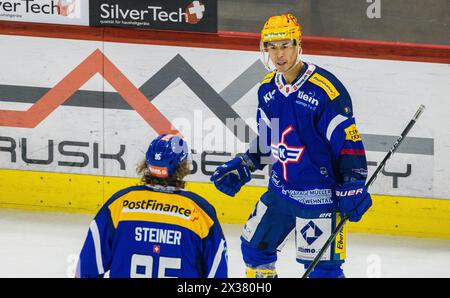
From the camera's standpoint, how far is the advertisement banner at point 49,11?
27.0ft

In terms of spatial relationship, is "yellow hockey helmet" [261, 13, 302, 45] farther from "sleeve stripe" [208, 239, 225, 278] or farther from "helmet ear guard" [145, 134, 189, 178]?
"sleeve stripe" [208, 239, 225, 278]

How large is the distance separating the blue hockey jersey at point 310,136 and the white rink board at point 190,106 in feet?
5.80

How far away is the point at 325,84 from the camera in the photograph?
6.05 meters

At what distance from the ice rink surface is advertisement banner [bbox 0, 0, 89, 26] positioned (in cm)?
125

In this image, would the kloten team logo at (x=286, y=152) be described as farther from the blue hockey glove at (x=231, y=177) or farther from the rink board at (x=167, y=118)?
the rink board at (x=167, y=118)

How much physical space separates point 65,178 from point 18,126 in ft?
1.48

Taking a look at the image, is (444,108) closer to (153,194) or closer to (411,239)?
(411,239)

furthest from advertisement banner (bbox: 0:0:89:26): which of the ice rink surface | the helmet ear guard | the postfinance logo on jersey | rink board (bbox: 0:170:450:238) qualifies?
the postfinance logo on jersey

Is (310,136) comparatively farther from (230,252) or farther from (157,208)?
(230,252)

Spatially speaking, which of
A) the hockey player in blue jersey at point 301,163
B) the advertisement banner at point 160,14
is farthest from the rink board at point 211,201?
the hockey player in blue jersey at point 301,163

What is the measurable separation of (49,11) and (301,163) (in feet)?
8.98

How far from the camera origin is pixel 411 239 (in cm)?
793
